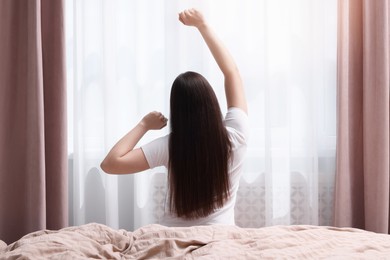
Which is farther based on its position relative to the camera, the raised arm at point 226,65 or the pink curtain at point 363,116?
the pink curtain at point 363,116

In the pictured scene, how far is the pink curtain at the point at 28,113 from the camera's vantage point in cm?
253

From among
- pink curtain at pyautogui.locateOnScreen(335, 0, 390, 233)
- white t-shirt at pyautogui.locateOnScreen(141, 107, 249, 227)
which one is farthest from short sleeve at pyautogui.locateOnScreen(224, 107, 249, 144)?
pink curtain at pyautogui.locateOnScreen(335, 0, 390, 233)

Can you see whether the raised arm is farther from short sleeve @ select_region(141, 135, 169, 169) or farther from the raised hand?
short sleeve @ select_region(141, 135, 169, 169)

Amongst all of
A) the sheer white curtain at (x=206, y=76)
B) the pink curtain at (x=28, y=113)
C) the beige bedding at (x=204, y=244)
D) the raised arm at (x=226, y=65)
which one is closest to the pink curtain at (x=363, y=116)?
the sheer white curtain at (x=206, y=76)

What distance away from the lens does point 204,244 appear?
1263 mm

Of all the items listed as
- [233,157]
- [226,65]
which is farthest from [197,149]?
[226,65]

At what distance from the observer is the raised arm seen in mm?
1788

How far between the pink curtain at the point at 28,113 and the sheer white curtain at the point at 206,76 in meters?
0.16

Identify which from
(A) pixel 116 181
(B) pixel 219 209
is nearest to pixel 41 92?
Result: (A) pixel 116 181

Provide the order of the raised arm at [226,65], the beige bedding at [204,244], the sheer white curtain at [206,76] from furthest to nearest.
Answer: the sheer white curtain at [206,76]
the raised arm at [226,65]
the beige bedding at [204,244]

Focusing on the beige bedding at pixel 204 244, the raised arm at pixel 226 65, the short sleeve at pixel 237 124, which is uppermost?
the raised arm at pixel 226 65

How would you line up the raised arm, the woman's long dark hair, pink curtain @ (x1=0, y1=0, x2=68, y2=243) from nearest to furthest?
the woman's long dark hair → the raised arm → pink curtain @ (x1=0, y1=0, x2=68, y2=243)

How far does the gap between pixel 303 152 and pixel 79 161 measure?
4.27 feet

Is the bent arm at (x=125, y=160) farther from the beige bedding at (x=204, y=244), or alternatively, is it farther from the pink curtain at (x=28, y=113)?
the pink curtain at (x=28, y=113)
